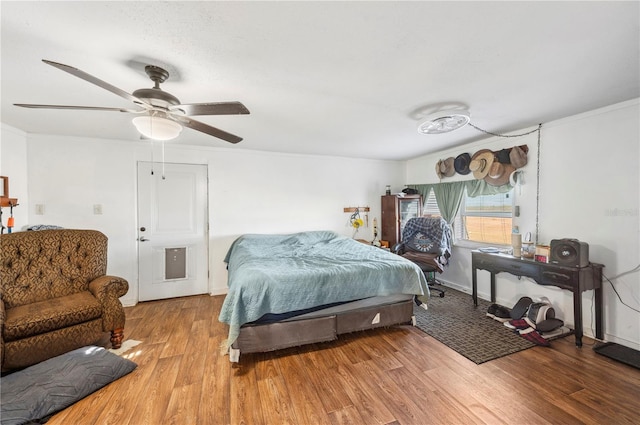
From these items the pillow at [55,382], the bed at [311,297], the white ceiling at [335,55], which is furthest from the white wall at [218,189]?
the pillow at [55,382]

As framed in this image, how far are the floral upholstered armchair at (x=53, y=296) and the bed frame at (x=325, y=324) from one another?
1.25 metres

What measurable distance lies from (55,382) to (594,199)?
4.84 meters

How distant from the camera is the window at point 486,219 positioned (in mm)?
3512

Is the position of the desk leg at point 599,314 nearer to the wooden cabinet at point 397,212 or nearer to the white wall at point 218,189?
the wooden cabinet at point 397,212

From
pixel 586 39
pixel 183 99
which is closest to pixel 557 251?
pixel 586 39

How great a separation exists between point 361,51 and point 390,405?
2.28 metres

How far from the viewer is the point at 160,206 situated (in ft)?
12.3

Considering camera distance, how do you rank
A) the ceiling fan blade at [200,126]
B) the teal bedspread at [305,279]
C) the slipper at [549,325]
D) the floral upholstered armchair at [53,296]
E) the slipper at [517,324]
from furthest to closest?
the slipper at [517,324] < the slipper at [549,325] < the teal bedspread at [305,279] < the floral upholstered armchair at [53,296] < the ceiling fan blade at [200,126]

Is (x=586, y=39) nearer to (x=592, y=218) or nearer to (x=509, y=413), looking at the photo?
(x=592, y=218)

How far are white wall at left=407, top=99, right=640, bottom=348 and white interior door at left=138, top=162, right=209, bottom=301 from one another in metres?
4.40

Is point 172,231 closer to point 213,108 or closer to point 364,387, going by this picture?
point 213,108

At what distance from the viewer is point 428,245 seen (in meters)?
3.96

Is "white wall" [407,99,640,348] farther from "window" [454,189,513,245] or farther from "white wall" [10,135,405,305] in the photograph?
"white wall" [10,135,405,305]

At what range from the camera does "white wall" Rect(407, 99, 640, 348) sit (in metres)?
2.35
